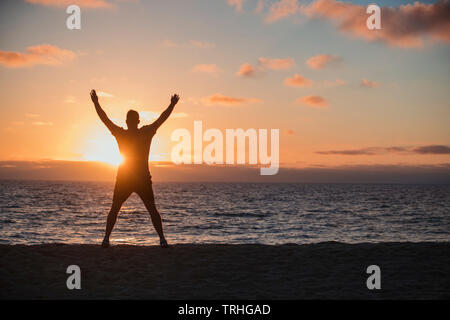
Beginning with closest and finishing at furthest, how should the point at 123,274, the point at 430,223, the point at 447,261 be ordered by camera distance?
the point at 123,274 < the point at 447,261 < the point at 430,223

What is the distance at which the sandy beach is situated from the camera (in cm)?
570

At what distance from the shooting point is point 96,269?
22.3ft

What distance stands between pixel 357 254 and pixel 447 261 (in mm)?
1570

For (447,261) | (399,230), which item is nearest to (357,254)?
(447,261)

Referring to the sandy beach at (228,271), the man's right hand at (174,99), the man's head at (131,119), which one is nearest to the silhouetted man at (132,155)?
the man's head at (131,119)

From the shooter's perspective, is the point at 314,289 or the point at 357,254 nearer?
the point at 314,289

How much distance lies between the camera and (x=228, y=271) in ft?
22.2

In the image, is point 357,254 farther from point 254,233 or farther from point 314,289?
point 254,233

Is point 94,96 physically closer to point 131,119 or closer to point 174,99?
point 131,119

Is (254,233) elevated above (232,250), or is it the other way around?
(232,250)

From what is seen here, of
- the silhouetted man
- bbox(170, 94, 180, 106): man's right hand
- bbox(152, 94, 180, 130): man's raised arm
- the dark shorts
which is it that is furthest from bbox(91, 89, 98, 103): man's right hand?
the dark shorts

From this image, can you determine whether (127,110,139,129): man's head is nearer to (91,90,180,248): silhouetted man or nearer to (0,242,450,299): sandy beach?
(91,90,180,248): silhouetted man

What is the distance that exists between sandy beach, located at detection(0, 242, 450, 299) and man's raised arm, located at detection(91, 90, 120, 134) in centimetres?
242
